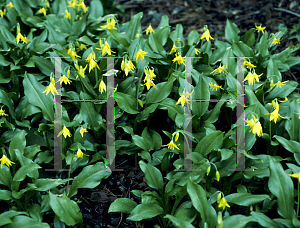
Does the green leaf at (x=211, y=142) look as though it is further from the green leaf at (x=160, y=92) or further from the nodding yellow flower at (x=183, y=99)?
the green leaf at (x=160, y=92)

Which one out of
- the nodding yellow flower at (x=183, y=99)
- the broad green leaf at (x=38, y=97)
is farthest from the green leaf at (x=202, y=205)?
the broad green leaf at (x=38, y=97)

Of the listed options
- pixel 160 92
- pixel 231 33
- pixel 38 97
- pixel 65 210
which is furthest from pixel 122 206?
pixel 231 33

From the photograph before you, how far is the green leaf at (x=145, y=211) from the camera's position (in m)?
2.40

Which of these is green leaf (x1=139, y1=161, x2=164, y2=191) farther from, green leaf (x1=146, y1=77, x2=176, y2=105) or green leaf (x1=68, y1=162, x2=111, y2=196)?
green leaf (x1=146, y1=77, x2=176, y2=105)

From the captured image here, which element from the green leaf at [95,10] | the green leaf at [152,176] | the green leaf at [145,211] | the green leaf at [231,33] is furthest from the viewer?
the green leaf at [95,10]

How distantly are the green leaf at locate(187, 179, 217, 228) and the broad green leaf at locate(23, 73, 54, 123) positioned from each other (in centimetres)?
160

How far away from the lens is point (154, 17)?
5254mm

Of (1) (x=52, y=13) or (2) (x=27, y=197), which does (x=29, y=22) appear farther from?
(2) (x=27, y=197)

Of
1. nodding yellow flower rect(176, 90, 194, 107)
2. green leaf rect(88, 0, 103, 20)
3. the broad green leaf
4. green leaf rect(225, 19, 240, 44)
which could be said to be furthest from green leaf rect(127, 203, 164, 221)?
green leaf rect(88, 0, 103, 20)

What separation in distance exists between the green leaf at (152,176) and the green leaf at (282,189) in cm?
88

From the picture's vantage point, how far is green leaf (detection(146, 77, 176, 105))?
3.15m

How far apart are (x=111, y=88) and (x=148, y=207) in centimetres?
124

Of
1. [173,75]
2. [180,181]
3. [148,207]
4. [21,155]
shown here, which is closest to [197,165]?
[180,181]

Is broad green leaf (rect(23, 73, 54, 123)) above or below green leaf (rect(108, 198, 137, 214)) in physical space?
above
